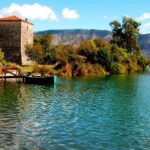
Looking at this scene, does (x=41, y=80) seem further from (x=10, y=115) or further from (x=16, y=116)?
(x=16, y=116)

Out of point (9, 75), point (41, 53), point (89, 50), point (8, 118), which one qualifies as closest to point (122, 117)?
point (8, 118)

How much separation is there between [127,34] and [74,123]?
121m

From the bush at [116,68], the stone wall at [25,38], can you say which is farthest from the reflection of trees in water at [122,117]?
the stone wall at [25,38]

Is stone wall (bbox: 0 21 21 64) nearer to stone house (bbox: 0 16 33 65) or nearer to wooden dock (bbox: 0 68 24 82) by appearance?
stone house (bbox: 0 16 33 65)

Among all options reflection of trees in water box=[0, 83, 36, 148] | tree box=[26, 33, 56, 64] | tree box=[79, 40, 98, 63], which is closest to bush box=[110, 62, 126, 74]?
tree box=[79, 40, 98, 63]

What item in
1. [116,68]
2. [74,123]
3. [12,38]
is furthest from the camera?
[12,38]

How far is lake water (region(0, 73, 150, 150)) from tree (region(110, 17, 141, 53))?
10067cm

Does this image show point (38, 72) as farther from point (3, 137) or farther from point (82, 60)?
point (3, 137)

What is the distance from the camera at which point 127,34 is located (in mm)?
151250

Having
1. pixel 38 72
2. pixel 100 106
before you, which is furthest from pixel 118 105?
pixel 38 72

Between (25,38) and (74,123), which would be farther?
(25,38)

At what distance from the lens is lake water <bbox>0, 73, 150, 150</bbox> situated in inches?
1037

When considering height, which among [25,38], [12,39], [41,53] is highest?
[25,38]

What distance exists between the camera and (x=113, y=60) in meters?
124
